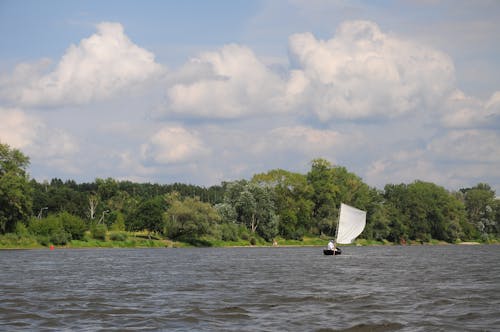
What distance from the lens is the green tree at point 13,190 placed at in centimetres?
10206

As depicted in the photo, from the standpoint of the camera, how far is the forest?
108m

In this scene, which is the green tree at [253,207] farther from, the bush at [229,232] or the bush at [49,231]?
the bush at [49,231]

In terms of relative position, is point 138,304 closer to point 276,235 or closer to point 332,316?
point 332,316

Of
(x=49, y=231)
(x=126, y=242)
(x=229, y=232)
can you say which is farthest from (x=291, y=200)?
(x=49, y=231)

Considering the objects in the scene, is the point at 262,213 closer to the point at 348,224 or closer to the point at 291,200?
the point at 291,200

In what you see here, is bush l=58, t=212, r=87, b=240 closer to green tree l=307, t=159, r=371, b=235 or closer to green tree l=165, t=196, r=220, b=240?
green tree l=165, t=196, r=220, b=240

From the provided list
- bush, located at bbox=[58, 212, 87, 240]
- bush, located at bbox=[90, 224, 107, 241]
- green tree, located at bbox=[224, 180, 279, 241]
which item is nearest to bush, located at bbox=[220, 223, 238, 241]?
green tree, located at bbox=[224, 180, 279, 241]

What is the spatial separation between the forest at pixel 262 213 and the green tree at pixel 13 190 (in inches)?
5.8

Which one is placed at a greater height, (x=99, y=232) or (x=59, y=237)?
(x=99, y=232)

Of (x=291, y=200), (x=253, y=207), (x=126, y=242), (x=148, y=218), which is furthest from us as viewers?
(x=291, y=200)

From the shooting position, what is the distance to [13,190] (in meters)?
102

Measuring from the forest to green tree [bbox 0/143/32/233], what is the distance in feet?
0.49

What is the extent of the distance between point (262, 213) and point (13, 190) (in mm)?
49685

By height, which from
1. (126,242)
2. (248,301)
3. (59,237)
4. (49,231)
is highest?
(49,231)
